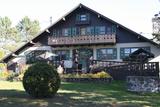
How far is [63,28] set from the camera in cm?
4425

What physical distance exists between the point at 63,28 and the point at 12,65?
7699 millimetres

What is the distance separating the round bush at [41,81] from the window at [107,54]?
25.7 meters

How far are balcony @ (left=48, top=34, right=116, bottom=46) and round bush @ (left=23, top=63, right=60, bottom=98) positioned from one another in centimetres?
2460

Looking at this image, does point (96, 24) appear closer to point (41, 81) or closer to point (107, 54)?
point (107, 54)

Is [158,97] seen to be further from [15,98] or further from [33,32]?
[33,32]

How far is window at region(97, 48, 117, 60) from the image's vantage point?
41.8 m

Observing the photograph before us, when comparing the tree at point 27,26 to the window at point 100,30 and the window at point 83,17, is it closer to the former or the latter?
the window at point 83,17

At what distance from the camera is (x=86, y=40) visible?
137 ft

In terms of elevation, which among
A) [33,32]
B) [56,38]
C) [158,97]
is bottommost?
[158,97]

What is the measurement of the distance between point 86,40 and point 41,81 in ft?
85.7

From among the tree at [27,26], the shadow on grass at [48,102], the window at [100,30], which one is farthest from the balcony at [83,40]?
the tree at [27,26]

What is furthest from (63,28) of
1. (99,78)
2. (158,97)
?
(158,97)

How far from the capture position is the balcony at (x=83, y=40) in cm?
4056

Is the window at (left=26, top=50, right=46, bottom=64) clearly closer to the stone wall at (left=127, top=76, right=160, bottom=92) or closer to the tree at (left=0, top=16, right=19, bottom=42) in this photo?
the stone wall at (left=127, top=76, right=160, bottom=92)
